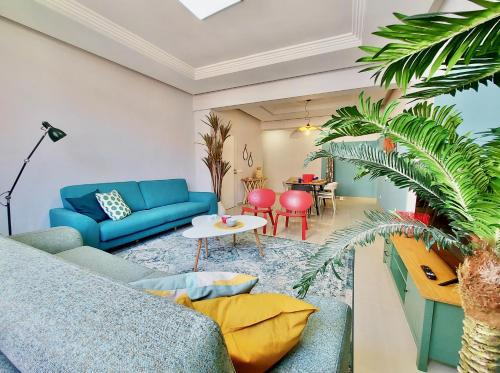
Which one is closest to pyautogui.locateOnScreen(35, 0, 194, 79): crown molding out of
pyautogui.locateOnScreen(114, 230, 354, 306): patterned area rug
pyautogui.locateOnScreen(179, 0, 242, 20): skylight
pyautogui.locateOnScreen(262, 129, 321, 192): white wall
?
pyautogui.locateOnScreen(179, 0, 242, 20): skylight

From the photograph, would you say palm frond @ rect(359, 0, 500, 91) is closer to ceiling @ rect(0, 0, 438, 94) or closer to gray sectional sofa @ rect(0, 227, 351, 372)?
gray sectional sofa @ rect(0, 227, 351, 372)

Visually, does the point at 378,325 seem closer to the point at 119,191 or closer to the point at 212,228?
the point at 212,228

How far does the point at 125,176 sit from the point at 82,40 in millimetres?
1896

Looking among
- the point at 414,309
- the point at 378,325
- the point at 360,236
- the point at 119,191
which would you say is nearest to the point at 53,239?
the point at 119,191

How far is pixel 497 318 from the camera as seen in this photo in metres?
0.58

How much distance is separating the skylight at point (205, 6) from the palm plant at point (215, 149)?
7.25 feet

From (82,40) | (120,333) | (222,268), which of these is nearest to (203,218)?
(222,268)

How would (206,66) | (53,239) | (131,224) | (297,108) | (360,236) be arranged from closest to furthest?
(360,236) < (53,239) < (131,224) < (206,66) < (297,108)

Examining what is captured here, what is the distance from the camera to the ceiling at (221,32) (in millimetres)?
2371

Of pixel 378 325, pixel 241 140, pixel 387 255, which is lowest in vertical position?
pixel 378 325

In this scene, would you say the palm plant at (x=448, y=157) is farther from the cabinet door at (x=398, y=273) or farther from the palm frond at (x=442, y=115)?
the cabinet door at (x=398, y=273)

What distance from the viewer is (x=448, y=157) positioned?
68 cm

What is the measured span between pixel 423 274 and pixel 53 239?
278 centimetres

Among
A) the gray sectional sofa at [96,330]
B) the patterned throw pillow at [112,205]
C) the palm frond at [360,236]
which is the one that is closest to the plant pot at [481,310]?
the palm frond at [360,236]
